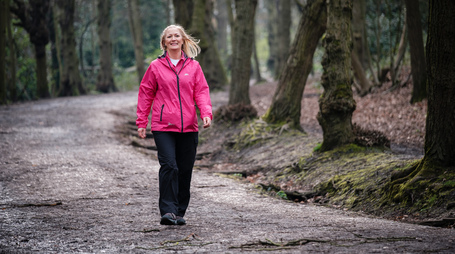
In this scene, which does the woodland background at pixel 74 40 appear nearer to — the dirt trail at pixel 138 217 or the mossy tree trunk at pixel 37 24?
the mossy tree trunk at pixel 37 24

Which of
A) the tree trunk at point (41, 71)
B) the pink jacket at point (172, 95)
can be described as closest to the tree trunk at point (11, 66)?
the tree trunk at point (41, 71)

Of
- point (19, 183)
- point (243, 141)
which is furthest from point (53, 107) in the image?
point (19, 183)

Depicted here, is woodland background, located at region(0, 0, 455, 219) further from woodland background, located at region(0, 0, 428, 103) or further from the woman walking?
the woman walking

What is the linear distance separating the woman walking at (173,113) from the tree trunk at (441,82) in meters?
2.75

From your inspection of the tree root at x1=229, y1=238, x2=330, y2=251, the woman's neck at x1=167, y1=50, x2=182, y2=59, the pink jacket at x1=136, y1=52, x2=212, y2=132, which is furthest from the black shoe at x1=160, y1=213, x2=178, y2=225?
the woman's neck at x1=167, y1=50, x2=182, y2=59

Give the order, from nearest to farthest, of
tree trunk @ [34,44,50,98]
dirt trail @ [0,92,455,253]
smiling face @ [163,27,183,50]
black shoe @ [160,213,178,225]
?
dirt trail @ [0,92,455,253] → black shoe @ [160,213,178,225] → smiling face @ [163,27,183,50] → tree trunk @ [34,44,50,98]

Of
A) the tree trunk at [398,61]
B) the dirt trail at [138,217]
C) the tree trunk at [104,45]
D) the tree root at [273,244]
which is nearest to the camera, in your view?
the tree root at [273,244]

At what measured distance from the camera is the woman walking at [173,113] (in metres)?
5.28

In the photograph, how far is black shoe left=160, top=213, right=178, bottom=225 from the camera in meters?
5.23

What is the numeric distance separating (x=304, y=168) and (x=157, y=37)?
37076 millimetres

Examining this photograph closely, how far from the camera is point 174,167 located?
208 inches

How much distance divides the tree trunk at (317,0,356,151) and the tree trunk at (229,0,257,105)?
19.6ft

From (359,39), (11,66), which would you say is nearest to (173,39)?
(359,39)

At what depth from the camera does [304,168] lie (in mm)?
9000
